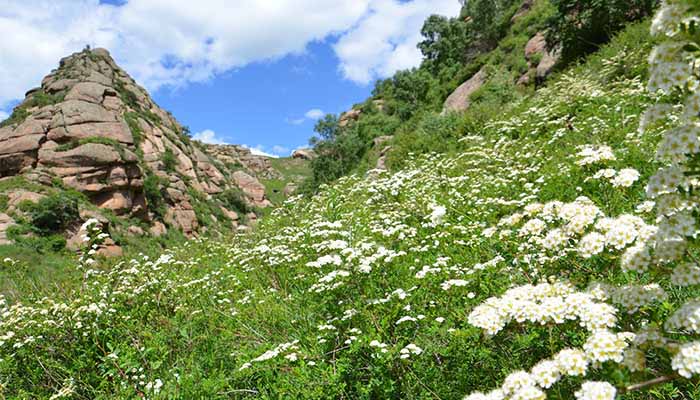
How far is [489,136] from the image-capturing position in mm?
11102

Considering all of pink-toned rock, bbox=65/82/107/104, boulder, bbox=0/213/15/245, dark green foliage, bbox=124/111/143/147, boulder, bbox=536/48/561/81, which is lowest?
boulder, bbox=536/48/561/81

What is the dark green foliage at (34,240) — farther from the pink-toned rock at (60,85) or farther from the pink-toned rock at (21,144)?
the pink-toned rock at (60,85)

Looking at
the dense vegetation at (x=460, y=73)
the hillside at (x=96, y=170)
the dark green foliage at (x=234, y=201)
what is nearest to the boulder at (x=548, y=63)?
the dense vegetation at (x=460, y=73)

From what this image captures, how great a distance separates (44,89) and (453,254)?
129 feet

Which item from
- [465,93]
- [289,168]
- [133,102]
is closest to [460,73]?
[465,93]

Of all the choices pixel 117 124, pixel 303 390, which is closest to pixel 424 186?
pixel 303 390

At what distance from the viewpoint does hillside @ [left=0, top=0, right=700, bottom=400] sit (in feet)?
5.16

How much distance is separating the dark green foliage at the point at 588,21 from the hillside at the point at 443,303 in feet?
27.1

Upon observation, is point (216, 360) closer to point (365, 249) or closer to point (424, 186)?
point (365, 249)

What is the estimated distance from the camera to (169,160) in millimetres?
33938

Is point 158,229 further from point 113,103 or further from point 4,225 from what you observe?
point 113,103

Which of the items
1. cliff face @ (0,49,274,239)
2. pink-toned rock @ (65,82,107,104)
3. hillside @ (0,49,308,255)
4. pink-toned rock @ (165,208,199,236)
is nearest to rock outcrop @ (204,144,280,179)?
cliff face @ (0,49,274,239)

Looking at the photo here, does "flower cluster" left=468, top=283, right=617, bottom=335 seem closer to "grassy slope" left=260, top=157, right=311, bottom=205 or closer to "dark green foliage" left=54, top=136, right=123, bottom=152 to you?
"dark green foliage" left=54, top=136, right=123, bottom=152

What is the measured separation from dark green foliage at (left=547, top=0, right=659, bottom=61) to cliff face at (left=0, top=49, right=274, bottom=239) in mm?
25616
